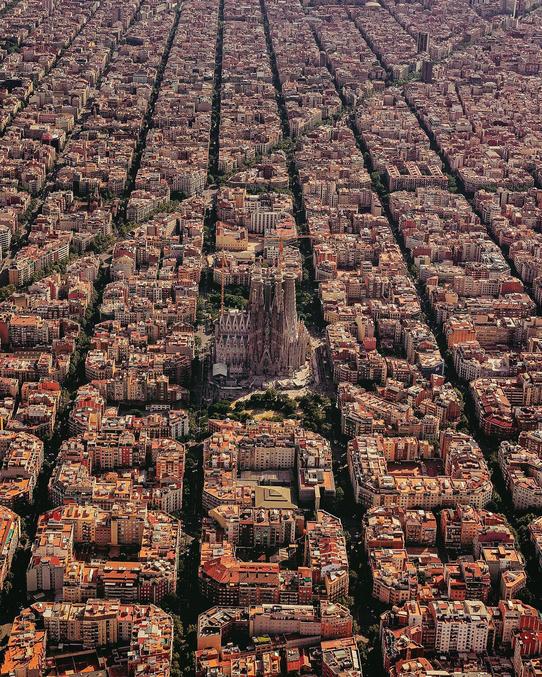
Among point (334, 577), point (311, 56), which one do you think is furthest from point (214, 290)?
point (311, 56)

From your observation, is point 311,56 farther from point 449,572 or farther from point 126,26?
point 449,572

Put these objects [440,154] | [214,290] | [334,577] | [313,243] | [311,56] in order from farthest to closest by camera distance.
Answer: [311,56] < [440,154] < [313,243] < [214,290] < [334,577]

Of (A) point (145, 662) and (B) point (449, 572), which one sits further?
(B) point (449, 572)

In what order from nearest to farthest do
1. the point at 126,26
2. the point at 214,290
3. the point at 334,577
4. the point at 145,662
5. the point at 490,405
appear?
the point at 145,662 → the point at 334,577 → the point at 490,405 → the point at 214,290 → the point at 126,26

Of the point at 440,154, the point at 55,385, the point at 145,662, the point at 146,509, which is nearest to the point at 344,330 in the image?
the point at 55,385

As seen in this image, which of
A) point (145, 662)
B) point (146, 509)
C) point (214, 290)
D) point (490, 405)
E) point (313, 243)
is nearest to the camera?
point (145, 662)

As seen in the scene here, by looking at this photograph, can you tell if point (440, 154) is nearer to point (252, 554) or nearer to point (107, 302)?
point (107, 302)
